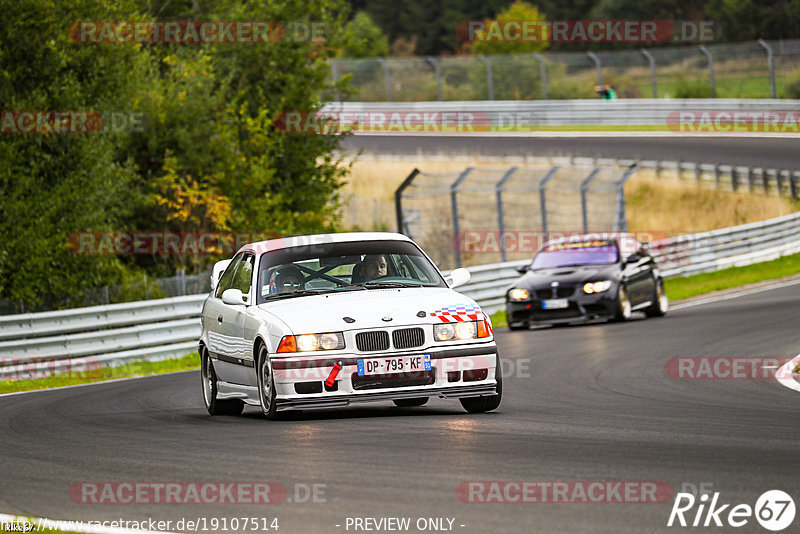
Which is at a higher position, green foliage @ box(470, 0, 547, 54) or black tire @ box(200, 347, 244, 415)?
green foliage @ box(470, 0, 547, 54)

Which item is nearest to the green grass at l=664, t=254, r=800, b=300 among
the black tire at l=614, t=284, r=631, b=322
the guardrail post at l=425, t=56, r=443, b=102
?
the black tire at l=614, t=284, r=631, b=322

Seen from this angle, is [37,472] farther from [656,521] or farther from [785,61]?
[785,61]

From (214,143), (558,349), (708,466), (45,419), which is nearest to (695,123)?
(214,143)

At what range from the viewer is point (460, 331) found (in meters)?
10.1

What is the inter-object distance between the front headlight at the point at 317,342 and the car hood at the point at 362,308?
0.04 meters

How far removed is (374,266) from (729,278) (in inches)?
761

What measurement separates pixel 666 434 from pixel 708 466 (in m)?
1.45

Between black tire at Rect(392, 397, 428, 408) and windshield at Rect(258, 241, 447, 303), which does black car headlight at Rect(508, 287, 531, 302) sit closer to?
black tire at Rect(392, 397, 428, 408)

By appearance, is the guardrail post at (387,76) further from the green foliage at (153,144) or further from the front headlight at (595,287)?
the front headlight at (595,287)

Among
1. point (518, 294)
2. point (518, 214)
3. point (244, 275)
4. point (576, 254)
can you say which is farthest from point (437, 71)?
point (244, 275)

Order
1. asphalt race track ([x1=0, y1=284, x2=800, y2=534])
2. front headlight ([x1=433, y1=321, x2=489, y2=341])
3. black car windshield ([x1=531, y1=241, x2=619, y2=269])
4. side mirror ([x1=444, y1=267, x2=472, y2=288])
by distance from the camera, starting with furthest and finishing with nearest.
Result: black car windshield ([x1=531, y1=241, x2=619, y2=269]), side mirror ([x1=444, y1=267, x2=472, y2=288]), front headlight ([x1=433, y1=321, x2=489, y2=341]), asphalt race track ([x1=0, y1=284, x2=800, y2=534])

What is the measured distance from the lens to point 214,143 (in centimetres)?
2938

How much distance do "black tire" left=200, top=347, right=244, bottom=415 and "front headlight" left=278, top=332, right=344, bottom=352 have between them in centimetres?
181

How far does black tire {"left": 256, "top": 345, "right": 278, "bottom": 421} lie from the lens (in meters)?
10.0
